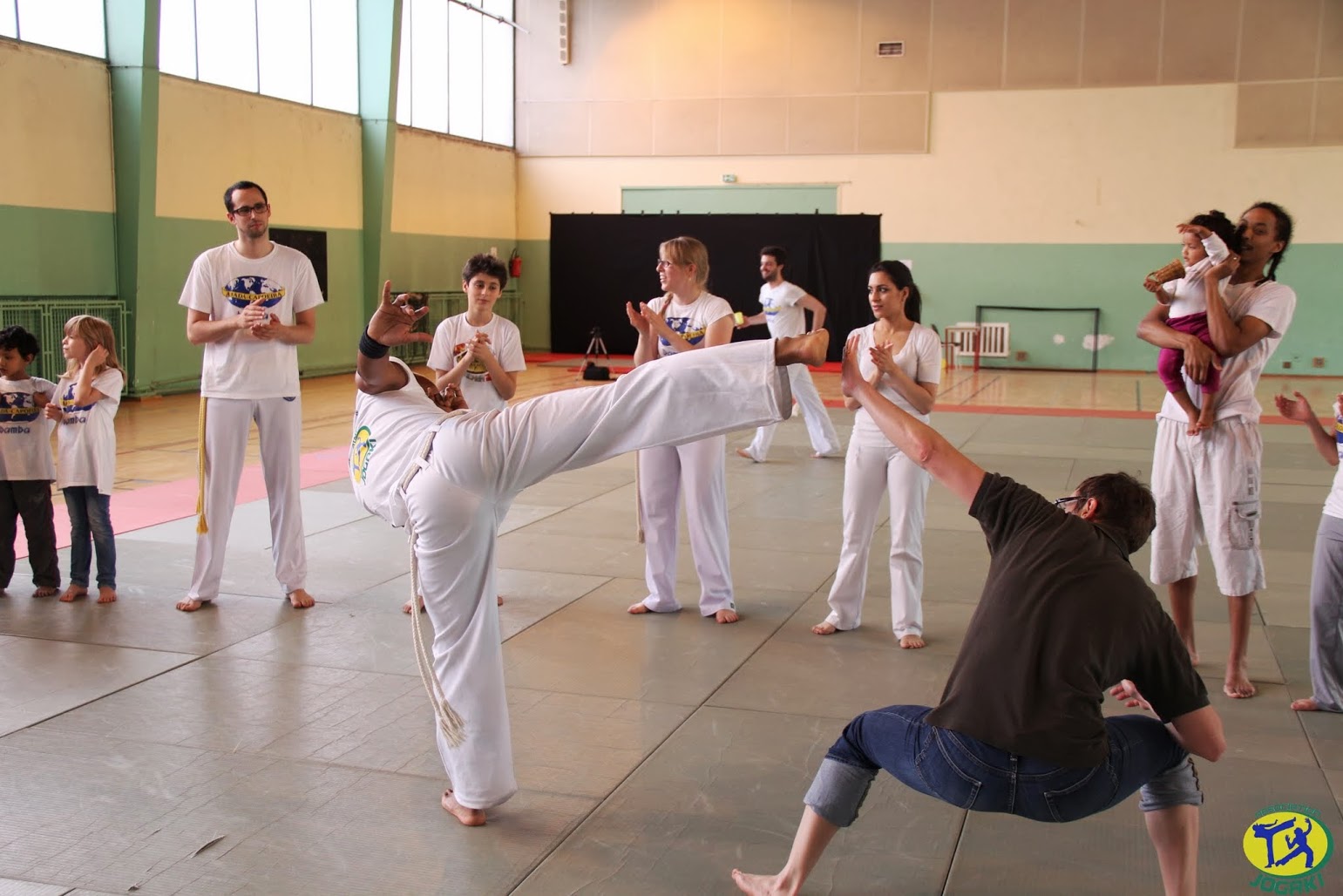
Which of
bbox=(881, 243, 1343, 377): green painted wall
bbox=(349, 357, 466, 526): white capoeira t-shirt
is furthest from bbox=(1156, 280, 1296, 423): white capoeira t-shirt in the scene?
bbox=(881, 243, 1343, 377): green painted wall

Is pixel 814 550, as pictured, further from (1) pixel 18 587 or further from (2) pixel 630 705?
(1) pixel 18 587

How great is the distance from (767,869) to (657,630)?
7.48ft

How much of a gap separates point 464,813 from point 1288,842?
93.2 inches

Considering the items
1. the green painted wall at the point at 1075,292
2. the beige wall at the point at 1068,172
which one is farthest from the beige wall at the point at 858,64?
the green painted wall at the point at 1075,292

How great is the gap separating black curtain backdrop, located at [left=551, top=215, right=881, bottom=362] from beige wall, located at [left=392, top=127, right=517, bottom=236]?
1136 millimetres

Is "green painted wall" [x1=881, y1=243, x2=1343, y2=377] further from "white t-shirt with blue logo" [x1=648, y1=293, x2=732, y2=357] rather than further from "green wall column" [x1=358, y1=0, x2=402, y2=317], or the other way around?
"white t-shirt with blue logo" [x1=648, y1=293, x2=732, y2=357]

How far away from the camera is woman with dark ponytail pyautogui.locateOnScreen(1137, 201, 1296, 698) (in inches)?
180

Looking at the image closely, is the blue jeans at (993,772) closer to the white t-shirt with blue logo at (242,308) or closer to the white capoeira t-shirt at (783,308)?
the white t-shirt with blue logo at (242,308)

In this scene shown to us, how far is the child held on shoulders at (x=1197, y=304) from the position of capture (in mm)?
4594

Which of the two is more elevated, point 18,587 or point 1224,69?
point 1224,69

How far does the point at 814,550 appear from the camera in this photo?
23.3ft

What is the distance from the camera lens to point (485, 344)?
5.50 m

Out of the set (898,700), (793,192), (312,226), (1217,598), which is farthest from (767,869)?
(793,192)

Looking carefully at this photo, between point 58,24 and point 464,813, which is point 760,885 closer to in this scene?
point 464,813
